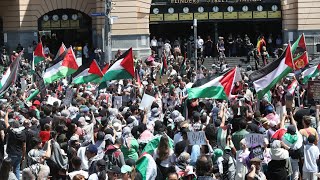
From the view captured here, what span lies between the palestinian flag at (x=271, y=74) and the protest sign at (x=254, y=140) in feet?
13.7

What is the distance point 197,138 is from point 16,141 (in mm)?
4337

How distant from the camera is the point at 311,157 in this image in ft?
47.8

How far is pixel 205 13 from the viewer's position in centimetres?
4597

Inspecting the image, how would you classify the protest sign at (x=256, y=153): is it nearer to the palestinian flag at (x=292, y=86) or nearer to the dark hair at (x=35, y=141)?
the dark hair at (x=35, y=141)

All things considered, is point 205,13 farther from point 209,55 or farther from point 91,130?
point 91,130

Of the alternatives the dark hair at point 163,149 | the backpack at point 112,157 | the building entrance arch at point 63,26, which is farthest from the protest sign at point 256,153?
the building entrance arch at point 63,26

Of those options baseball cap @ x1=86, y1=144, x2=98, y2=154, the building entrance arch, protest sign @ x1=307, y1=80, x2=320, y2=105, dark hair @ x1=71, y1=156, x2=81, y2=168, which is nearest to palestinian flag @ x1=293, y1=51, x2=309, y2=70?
protest sign @ x1=307, y1=80, x2=320, y2=105

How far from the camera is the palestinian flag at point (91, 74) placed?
23.9m

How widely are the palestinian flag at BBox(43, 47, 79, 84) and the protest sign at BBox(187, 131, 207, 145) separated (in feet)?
33.2

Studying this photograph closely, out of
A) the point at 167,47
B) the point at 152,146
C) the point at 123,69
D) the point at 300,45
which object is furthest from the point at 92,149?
the point at 167,47

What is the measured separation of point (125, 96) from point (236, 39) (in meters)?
21.4

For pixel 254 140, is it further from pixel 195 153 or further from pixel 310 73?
pixel 310 73

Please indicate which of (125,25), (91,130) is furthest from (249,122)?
(125,25)

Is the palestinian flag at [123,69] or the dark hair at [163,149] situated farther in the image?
the palestinian flag at [123,69]
